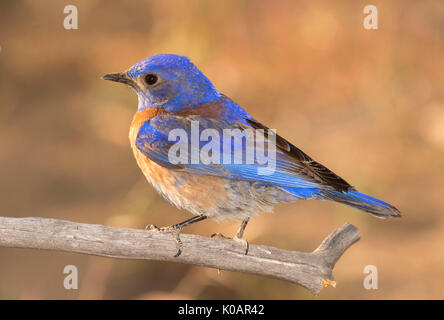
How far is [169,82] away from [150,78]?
5.8 inches

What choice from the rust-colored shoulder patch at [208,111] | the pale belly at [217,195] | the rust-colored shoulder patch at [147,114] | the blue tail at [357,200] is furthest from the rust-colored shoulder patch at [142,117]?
the blue tail at [357,200]

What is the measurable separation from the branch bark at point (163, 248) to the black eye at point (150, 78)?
1121 mm

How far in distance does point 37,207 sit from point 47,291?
112cm

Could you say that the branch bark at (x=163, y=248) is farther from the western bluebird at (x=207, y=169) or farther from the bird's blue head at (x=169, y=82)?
the bird's blue head at (x=169, y=82)

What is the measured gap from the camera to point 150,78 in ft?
16.3

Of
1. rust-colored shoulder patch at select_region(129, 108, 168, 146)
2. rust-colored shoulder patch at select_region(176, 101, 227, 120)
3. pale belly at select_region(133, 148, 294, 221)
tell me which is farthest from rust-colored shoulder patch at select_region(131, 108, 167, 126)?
pale belly at select_region(133, 148, 294, 221)

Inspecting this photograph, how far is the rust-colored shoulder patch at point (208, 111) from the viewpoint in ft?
16.0

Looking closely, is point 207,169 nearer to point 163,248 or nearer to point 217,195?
point 217,195

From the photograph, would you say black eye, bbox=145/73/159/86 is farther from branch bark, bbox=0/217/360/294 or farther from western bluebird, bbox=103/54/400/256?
branch bark, bbox=0/217/360/294

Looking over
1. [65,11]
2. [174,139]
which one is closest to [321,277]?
[174,139]

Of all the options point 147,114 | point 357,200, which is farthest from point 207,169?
point 357,200

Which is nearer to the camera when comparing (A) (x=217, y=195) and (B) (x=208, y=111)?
(A) (x=217, y=195)

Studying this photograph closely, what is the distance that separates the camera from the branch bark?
4.34 metres

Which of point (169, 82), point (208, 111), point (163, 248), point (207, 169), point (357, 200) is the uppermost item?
point (169, 82)
